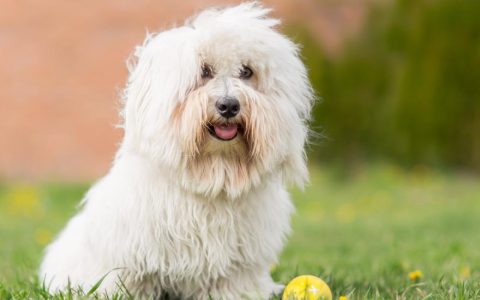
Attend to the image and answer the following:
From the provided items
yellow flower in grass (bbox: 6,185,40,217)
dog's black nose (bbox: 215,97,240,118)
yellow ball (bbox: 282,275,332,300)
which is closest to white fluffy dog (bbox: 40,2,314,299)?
dog's black nose (bbox: 215,97,240,118)

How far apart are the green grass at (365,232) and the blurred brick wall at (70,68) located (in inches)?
84.0

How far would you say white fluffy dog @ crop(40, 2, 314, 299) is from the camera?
3744 mm

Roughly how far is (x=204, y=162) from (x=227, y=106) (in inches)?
12.0

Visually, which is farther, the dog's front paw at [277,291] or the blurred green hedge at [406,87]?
the blurred green hedge at [406,87]

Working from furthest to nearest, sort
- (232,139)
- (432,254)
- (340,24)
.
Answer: (340,24), (432,254), (232,139)

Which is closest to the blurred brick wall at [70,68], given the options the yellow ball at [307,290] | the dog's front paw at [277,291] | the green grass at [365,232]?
the green grass at [365,232]

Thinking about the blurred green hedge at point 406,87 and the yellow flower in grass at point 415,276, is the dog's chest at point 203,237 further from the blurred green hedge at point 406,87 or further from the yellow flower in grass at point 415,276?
the blurred green hedge at point 406,87

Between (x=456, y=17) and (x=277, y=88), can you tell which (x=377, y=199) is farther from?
(x=277, y=88)

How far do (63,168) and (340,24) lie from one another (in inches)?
225

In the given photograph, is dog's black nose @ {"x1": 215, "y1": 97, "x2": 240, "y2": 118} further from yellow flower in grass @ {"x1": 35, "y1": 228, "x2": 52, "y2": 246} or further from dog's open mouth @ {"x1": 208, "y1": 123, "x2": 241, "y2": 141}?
yellow flower in grass @ {"x1": 35, "y1": 228, "x2": 52, "y2": 246}

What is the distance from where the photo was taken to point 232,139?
376cm

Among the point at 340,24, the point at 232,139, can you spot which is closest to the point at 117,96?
the point at 232,139

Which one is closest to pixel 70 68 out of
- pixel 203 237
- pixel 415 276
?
pixel 415 276

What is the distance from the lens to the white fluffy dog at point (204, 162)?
374 cm
